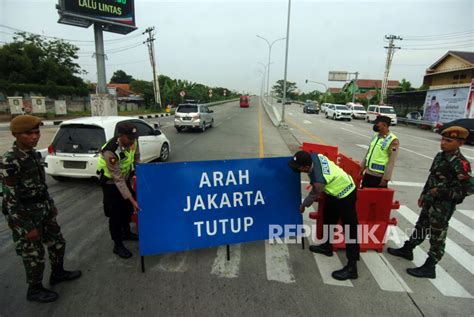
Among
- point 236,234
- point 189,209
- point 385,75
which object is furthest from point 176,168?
point 385,75

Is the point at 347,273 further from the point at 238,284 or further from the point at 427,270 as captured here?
the point at 238,284

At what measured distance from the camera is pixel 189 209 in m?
3.35

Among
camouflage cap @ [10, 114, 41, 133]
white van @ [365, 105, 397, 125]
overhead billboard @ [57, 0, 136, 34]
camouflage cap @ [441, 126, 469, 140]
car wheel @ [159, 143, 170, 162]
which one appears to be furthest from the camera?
white van @ [365, 105, 397, 125]

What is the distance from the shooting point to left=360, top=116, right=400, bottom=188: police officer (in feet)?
13.1

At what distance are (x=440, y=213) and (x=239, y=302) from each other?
8.31 ft

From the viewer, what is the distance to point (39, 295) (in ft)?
9.00

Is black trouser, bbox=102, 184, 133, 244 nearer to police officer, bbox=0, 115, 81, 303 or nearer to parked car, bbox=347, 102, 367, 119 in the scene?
police officer, bbox=0, 115, 81, 303

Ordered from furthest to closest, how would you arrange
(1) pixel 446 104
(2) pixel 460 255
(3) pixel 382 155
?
(1) pixel 446 104
(3) pixel 382 155
(2) pixel 460 255

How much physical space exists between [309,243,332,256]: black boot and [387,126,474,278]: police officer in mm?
954

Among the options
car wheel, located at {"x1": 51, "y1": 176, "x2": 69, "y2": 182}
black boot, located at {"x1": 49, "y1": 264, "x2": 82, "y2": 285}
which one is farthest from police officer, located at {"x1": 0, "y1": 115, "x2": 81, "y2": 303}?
car wheel, located at {"x1": 51, "y1": 176, "x2": 69, "y2": 182}

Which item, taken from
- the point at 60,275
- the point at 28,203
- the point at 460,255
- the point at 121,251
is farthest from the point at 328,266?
the point at 28,203

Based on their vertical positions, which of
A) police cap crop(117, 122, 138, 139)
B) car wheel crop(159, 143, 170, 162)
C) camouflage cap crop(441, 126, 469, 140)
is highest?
camouflage cap crop(441, 126, 469, 140)

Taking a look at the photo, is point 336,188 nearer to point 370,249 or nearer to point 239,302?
point 370,249

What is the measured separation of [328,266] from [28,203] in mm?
3444
